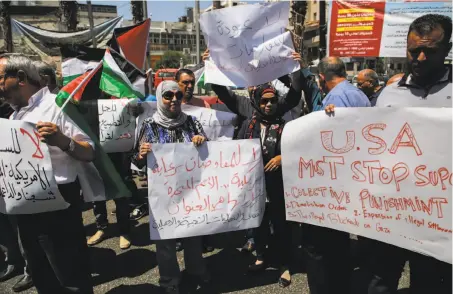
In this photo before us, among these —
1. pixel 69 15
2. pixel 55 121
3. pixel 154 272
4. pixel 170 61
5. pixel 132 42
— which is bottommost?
pixel 154 272

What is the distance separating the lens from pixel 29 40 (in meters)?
8.32

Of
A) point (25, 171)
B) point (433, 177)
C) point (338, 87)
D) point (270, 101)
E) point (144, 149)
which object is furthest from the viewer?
point (270, 101)

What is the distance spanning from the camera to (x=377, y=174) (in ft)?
6.78

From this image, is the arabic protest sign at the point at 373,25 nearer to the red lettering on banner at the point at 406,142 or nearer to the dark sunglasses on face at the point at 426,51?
the dark sunglasses on face at the point at 426,51

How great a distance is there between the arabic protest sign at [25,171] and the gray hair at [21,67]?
308mm

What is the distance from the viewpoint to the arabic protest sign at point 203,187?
8.91ft

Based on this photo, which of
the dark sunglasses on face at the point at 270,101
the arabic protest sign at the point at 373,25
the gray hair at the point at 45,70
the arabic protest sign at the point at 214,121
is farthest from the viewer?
the arabic protest sign at the point at 373,25

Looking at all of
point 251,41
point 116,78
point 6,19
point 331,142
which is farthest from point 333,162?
point 6,19

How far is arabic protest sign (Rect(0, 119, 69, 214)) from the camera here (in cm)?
214

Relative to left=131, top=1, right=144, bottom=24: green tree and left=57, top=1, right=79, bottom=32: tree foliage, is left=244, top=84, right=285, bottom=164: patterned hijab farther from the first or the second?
left=131, top=1, right=144, bottom=24: green tree

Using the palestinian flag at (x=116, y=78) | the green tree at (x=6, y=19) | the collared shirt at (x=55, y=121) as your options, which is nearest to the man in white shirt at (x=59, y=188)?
the collared shirt at (x=55, y=121)

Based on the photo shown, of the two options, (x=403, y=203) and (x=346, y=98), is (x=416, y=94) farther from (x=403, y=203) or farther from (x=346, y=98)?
(x=403, y=203)

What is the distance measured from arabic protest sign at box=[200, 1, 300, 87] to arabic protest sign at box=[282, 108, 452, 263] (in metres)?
0.65

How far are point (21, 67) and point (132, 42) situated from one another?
90.0 inches
